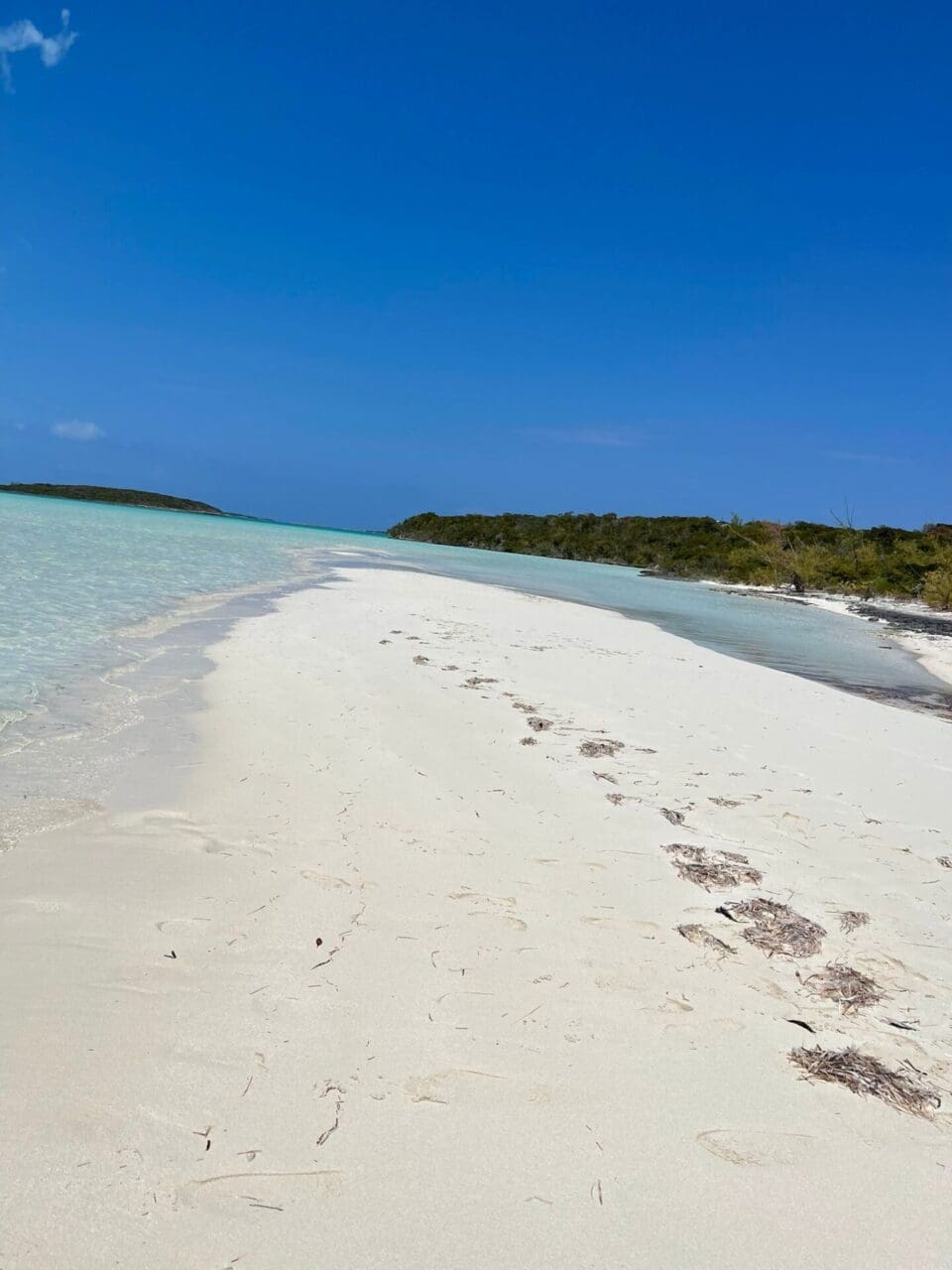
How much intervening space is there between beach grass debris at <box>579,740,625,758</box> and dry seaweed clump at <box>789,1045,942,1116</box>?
280 centimetres

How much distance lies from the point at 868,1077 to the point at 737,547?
2339 inches

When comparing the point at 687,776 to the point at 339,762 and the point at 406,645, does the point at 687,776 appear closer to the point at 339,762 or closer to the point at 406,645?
the point at 339,762

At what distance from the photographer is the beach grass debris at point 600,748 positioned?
493cm

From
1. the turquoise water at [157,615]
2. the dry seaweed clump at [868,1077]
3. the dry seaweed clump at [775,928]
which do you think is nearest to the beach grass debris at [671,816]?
the dry seaweed clump at [775,928]

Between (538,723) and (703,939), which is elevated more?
(538,723)

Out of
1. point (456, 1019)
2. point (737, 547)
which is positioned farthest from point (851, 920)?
point (737, 547)

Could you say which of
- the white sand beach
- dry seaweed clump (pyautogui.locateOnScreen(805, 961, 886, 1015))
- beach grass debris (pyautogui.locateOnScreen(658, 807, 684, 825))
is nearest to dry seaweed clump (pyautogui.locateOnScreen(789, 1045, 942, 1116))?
the white sand beach

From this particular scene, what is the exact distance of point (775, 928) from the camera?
2.85m

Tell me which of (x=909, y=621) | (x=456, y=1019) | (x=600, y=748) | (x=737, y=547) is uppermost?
(x=737, y=547)

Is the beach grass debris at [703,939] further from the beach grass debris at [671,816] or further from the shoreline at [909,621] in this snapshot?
the shoreline at [909,621]

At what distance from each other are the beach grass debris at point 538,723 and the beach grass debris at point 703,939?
2.68 m

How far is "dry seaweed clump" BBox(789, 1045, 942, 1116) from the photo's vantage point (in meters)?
1.98

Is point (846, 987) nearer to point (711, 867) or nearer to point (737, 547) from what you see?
point (711, 867)

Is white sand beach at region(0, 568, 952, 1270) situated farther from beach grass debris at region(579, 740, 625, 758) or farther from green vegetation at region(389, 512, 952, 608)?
green vegetation at region(389, 512, 952, 608)
